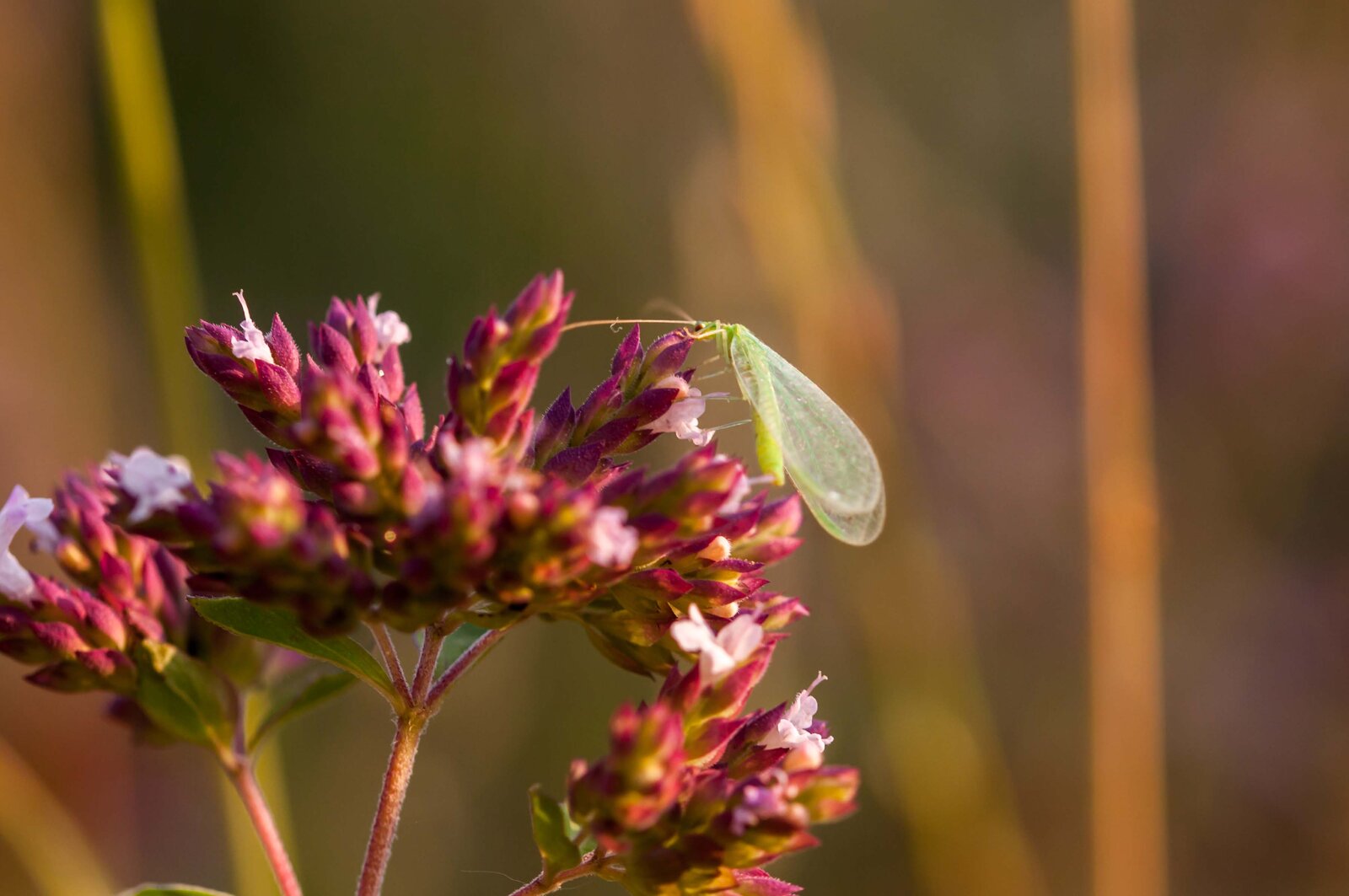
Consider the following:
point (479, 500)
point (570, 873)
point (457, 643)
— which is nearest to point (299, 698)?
point (457, 643)

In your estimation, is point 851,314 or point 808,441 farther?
point 851,314

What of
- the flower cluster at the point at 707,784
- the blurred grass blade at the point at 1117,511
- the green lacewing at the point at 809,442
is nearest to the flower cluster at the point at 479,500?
the flower cluster at the point at 707,784

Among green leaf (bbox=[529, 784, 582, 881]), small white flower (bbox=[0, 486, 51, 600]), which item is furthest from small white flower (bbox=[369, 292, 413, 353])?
green leaf (bbox=[529, 784, 582, 881])

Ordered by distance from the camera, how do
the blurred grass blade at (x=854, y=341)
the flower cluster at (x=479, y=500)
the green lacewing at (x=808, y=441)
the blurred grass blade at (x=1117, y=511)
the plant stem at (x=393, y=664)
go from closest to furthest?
the flower cluster at (x=479, y=500), the plant stem at (x=393, y=664), the green lacewing at (x=808, y=441), the blurred grass blade at (x=1117, y=511), the blurred grass blade at (x=854, y=341)

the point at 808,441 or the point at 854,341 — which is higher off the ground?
the point at 854,341

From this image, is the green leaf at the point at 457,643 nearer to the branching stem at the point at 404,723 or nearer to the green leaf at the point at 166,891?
the branching stem at the point at 404,723

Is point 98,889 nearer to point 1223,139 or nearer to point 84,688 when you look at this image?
point 84,688

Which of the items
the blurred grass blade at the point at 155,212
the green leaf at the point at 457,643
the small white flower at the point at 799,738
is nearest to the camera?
the small white flower at the point at 799,738

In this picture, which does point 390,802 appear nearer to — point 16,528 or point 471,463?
point 471,463
